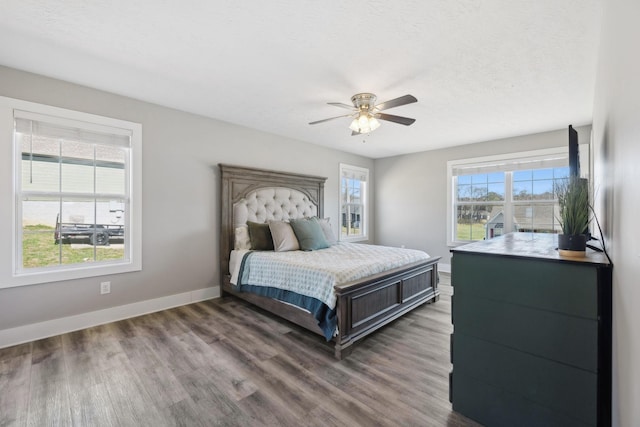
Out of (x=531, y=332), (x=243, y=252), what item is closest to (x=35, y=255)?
Answer: (x=243, y=252)

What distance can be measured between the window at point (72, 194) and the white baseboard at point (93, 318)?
41cm

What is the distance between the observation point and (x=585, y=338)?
1.23 metres

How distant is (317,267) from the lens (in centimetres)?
260

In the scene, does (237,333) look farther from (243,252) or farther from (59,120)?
(59,120)

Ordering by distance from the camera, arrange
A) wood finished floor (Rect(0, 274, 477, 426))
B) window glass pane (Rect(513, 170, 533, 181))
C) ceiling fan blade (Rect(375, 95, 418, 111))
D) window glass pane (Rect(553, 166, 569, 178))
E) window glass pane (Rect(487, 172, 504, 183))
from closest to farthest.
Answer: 1. wood finished floor (Rect(0, 274, 477, 426))
2. ceiling fan blade (Rect(375, 95, 418, 111))
3. window glass pane (Rect(553, 166, 569, 178))
4. window glass pane (Rect(513, 170, 533, 181))
5. window glass pane (Rect(487, 172, 504, 183))

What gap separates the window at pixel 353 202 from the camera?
5.77m

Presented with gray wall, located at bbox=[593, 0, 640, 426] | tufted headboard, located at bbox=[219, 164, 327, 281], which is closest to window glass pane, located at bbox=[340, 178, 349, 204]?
tufted headboard, located at bbox=[219, 164, 327, 281]

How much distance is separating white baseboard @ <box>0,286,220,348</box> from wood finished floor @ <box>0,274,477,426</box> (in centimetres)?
10

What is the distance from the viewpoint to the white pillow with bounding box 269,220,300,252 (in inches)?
142

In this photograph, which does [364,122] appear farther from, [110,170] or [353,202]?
[353,202]

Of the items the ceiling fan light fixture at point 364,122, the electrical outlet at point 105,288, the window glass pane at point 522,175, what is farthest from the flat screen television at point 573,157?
the electrical outlet at point 105,288

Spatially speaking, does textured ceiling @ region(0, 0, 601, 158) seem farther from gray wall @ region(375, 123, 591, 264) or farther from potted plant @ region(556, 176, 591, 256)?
gray wall @ region(375, 123, 591, 264)

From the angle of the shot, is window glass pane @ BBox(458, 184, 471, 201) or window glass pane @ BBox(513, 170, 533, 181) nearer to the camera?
window glass pane @ BBox(513, 170, 533, 181)

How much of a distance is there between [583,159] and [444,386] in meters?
4.25
